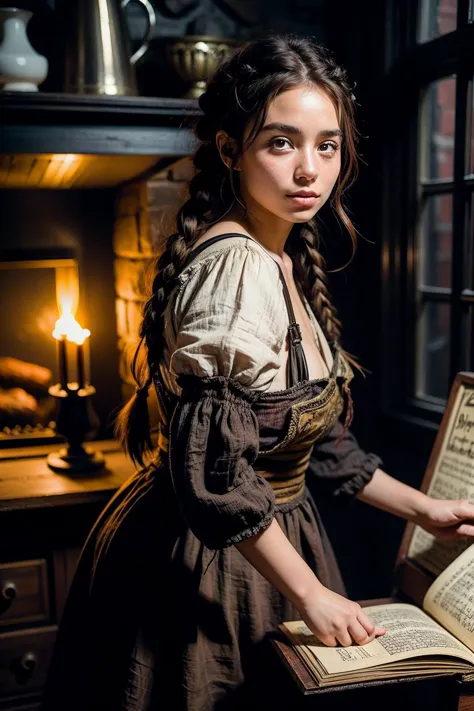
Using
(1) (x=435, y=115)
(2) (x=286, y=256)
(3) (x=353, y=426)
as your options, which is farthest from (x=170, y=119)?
(1) (x=435, y=115)

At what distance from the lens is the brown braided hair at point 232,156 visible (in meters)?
1.26

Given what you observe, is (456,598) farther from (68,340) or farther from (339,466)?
(68,340)

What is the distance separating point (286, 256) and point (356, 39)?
885mm

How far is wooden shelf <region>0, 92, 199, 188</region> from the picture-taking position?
168cm

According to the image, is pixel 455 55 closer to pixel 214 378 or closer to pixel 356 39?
pixel 356 39

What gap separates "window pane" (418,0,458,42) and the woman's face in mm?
836

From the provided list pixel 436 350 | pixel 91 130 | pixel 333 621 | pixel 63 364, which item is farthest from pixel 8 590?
pixel 436 350

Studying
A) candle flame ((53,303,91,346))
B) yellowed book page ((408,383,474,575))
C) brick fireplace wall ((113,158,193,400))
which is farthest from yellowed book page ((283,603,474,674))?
candle flame ((53,303,91,346))

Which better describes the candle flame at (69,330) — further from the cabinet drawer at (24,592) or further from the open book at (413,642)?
the open book at (413,642)

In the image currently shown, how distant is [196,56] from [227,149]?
0.67 metres

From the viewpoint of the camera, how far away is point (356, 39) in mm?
2107

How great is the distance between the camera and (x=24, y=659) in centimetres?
187

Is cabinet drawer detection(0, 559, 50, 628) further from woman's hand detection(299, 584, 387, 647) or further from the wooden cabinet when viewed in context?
woman's hand detection(299, 584, 387, 647)

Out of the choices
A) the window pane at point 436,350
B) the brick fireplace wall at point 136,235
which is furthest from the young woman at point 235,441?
the window pane at point 436,350
